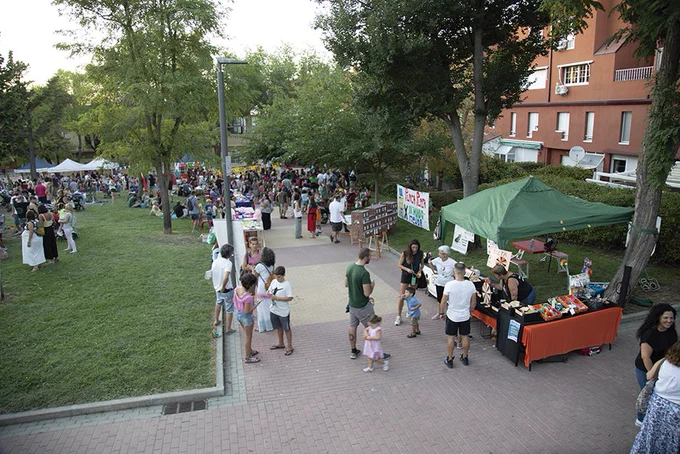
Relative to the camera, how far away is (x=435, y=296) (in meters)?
10.7

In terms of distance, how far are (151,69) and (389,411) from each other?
1419 cm

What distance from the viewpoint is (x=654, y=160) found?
9.13m

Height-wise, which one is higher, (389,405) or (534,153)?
(534,153)

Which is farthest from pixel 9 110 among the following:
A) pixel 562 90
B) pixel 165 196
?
pixel 562 90

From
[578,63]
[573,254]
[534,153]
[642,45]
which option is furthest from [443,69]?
[534,153]

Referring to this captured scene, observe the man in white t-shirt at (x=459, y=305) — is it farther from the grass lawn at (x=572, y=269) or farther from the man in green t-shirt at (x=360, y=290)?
the grass lawn at (x=572, y=269)

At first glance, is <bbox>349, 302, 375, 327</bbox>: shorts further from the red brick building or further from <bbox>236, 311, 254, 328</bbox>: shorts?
the red brick building

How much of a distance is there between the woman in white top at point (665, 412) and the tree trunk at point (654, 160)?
17.0ft

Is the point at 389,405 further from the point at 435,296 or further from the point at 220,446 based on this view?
the point at 435,296

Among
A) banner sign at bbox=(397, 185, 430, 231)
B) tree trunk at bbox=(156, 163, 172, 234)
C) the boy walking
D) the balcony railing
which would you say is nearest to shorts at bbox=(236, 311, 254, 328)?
the boy walking

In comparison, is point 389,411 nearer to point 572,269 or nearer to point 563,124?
point 572,269

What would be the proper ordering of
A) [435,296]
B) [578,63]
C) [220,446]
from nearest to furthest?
[220,446] → [435,296] → [578,63]

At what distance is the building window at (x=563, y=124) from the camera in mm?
28484

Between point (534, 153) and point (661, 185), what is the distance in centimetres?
2389
